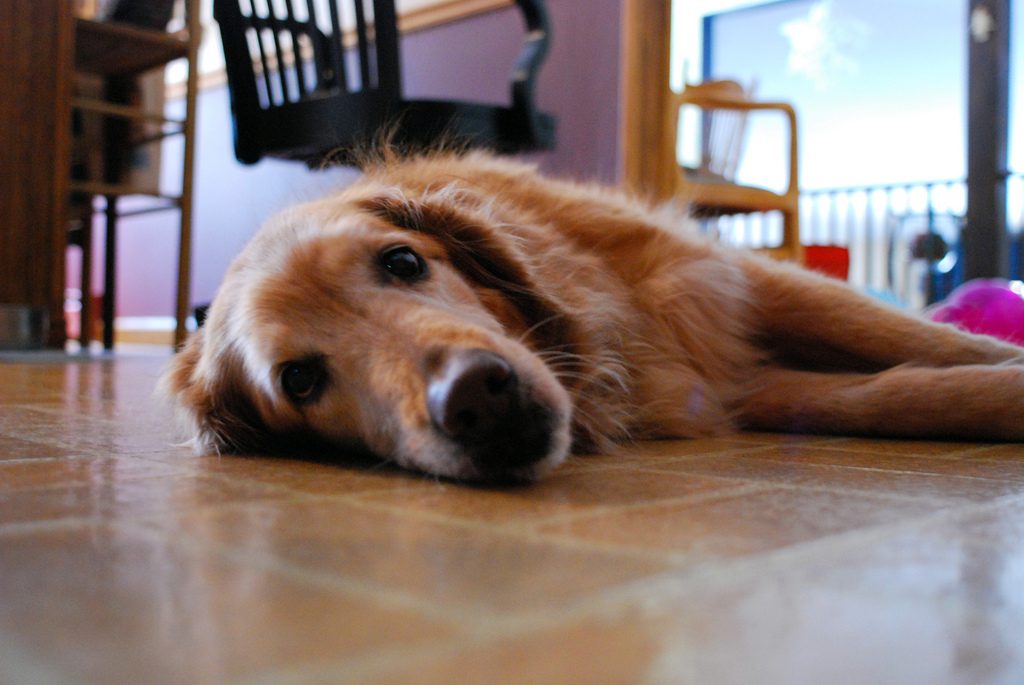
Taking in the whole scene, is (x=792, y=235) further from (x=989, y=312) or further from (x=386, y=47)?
(x=386, y=47)

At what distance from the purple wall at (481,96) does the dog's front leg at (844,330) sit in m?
2.37

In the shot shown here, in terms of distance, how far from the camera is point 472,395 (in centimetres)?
123

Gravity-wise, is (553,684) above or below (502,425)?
below

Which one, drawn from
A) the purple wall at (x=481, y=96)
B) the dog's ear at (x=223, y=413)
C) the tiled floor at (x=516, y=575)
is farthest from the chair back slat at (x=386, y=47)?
the tiled floor at (x=516, y=575)

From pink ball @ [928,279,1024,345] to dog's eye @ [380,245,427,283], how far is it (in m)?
1.85

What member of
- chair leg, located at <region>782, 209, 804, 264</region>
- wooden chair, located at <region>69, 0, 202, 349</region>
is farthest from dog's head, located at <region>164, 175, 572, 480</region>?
wooden chair, located at <region>69, 0, 202, 349</region>

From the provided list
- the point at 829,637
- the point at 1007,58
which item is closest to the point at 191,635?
the point at 829,637

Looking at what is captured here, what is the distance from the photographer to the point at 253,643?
65 cm

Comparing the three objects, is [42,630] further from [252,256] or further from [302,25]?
[302,25]

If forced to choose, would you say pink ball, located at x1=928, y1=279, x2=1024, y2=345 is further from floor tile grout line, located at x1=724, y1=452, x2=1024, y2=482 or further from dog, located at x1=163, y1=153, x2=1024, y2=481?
floor tile grout line, located at x1=724, y1=452, x2=1024, y2=482

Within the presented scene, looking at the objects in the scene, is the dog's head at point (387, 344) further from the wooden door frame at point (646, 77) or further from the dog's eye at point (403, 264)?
the wooden door frame at point (646, 77)

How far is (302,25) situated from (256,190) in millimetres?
3783

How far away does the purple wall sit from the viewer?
5254 millimetres

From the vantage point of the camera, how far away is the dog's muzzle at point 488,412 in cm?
123
